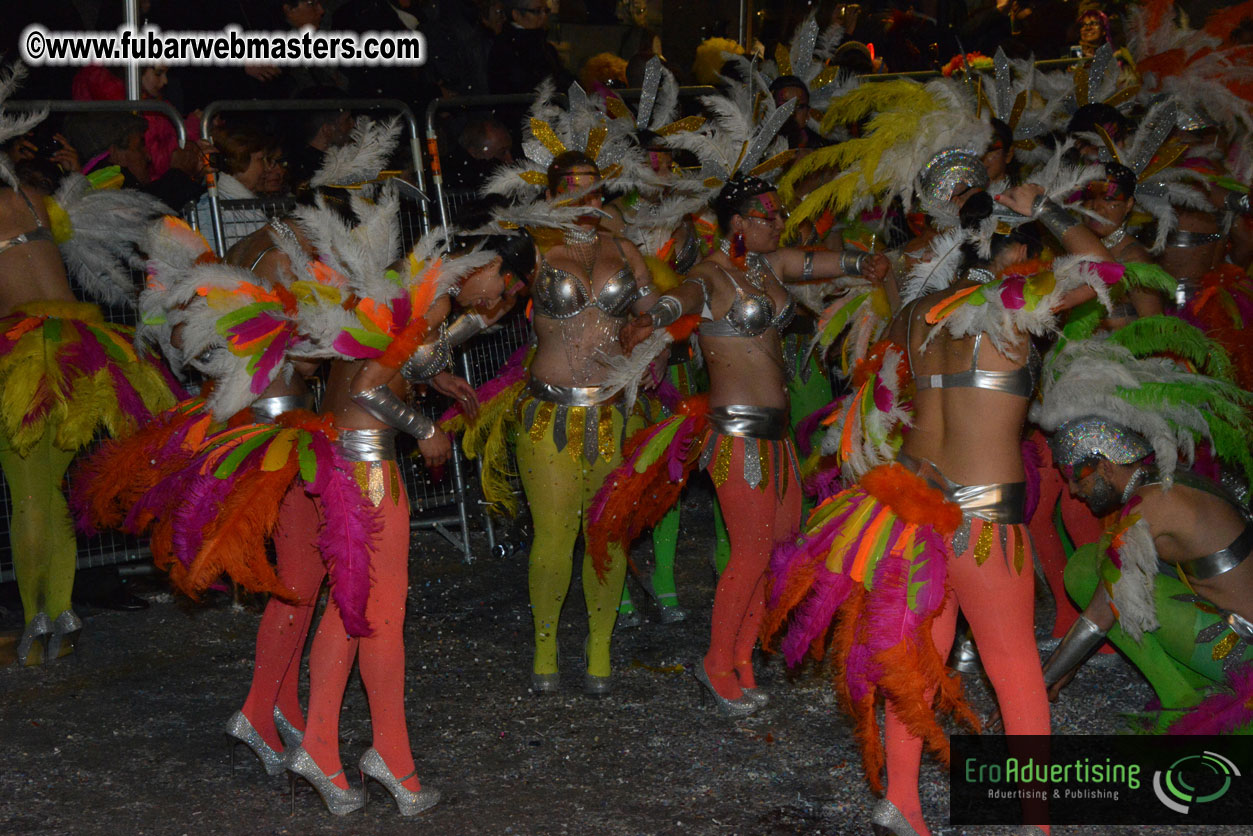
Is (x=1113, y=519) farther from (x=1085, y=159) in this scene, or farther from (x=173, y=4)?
(x=173, y=4)

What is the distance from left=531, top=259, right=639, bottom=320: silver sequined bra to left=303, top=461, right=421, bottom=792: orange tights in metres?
1.08

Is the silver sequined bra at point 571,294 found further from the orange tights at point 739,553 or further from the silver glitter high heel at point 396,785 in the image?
the silver glitter high heel at point 396,785

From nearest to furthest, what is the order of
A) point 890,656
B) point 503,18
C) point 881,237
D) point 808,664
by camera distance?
point 890,656 → point 808,664 → point 881,237 → point 503,18

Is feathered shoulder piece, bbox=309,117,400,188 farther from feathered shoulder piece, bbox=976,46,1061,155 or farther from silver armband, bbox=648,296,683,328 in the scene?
feathered shoulder piece, bbox=976,46,1061,155

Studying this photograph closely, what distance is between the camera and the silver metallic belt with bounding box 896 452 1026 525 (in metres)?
3.25

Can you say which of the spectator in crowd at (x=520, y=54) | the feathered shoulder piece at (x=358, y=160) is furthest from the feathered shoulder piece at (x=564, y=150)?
the spectator in crowd at (x=520, y=54)

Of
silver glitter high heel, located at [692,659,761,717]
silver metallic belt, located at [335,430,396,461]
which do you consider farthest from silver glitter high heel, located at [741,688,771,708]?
silver metallic belt, located at [335,430,396,461]

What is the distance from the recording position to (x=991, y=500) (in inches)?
128

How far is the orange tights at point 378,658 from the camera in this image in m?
3.57

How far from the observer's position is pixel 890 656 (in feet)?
10.6

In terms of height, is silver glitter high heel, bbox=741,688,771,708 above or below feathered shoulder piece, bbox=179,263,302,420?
below

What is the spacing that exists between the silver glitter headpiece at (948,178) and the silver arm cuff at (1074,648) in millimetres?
1429

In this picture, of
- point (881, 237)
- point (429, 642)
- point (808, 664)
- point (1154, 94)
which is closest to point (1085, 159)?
point (1154, 94)

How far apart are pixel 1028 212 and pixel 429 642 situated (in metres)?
3.09
